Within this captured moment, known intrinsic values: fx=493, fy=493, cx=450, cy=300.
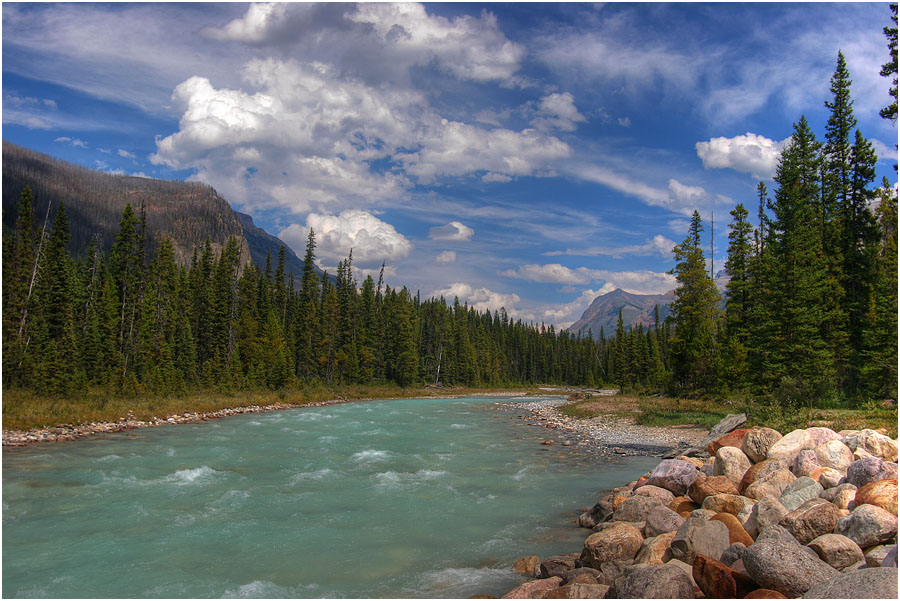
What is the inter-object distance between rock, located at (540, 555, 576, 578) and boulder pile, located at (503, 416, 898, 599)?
0.08 feet

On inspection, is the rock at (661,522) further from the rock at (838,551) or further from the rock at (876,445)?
the rock at (876,445)

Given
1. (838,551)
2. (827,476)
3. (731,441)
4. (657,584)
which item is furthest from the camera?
(731,441)

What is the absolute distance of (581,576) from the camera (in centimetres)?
809

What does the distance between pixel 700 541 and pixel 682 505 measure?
387 centimetres

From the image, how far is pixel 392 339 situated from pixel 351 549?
71750 millimetres

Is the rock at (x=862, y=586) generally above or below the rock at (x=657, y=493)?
above

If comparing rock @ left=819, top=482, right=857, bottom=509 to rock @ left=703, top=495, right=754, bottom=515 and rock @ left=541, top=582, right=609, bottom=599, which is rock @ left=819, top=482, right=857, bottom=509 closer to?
rock @ left=703, top=495, right=754, bottom=515

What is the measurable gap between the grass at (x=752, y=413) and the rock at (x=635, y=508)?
7.52 m

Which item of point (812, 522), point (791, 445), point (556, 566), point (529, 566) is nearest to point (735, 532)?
point (812, 522)

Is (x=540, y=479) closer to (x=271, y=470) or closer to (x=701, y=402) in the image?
(x=271, y=470)

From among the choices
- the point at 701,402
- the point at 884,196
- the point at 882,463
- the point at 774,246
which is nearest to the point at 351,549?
the point at 882,463

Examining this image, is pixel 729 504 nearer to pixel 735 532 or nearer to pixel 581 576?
pixel 735 532

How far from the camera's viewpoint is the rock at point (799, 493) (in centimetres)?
897

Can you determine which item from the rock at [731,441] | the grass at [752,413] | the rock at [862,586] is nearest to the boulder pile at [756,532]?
the rock at [862,586]
